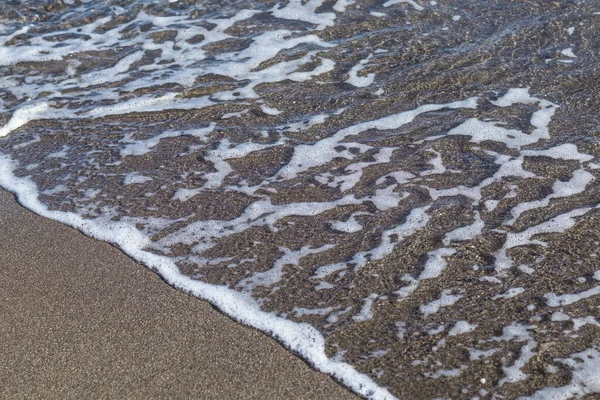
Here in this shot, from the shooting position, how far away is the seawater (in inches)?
114

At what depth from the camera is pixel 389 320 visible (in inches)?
116

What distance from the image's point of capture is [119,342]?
2875 millimetres

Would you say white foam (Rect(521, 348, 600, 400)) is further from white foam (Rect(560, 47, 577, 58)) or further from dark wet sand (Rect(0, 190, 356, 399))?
white foam (Rect(560, 47, 577, 58))

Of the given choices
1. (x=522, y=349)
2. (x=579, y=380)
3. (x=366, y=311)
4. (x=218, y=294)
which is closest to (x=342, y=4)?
(x=218, y=294)

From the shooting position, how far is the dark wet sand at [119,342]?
264 cm

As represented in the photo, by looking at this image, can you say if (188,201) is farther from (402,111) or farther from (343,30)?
(343,30)

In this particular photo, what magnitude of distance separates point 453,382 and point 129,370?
122 centimetres

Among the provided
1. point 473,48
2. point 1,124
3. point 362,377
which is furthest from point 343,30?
point 362,377

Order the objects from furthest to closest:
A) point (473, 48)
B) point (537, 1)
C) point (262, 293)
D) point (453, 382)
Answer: point (537, 1), point (473, 48), point (262, 293), point (453, 382)

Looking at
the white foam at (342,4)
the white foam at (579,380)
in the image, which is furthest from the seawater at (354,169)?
the white foam at (342,4)

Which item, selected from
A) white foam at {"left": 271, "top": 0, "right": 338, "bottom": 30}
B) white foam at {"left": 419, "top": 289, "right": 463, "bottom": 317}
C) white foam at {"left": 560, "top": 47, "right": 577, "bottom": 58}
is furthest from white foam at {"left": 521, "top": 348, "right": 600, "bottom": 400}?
white foam at {"left": 271, "top": 0, "right": 338, "bottom": 30}

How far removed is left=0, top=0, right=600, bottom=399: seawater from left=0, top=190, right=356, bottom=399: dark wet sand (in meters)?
0.13

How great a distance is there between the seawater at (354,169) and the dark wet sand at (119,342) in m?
0.13

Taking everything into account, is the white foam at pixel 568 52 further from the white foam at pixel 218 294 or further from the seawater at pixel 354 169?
the white foam at pixel 218 294
